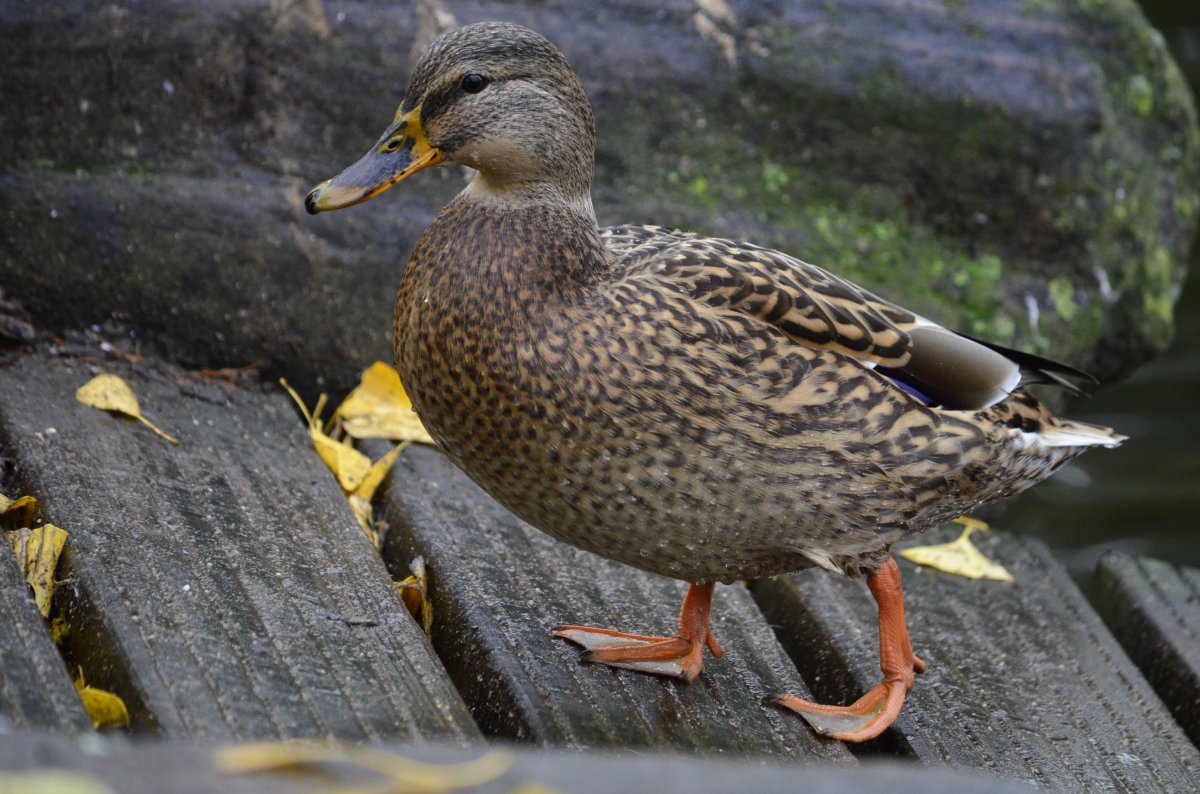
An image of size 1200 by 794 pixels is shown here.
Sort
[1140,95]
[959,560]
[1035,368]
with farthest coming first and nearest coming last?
[1140,95] → [959,560] → [1035,368]

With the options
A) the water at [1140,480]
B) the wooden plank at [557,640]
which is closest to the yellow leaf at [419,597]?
the wooden plank at [557,640]

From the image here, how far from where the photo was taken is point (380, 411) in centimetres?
332

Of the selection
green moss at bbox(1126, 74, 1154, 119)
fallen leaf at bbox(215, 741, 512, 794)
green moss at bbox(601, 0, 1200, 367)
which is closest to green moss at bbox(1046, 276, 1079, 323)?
green moss at bbox(601, 0, 1200, 367)

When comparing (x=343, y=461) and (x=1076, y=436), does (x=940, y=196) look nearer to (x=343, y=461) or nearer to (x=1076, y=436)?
(x=1076, y=436)

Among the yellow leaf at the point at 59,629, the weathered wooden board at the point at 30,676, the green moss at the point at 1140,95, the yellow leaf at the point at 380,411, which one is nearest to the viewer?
the weathered wooden board at the point at 30,676

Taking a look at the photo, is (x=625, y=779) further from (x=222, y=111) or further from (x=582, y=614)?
(x=222, y=111)

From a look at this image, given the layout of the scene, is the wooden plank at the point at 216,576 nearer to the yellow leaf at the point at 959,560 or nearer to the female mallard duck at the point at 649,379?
the female mallard duck at the point at 649,379

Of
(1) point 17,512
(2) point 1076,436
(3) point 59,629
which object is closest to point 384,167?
(1) point 17,512

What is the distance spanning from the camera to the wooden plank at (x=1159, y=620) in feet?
9.78

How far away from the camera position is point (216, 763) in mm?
1203

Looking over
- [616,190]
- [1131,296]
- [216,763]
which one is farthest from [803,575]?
[216,763]

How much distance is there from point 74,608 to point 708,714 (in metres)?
1.10

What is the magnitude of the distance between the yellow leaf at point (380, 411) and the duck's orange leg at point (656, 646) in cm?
75

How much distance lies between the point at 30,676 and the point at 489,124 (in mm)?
1318
